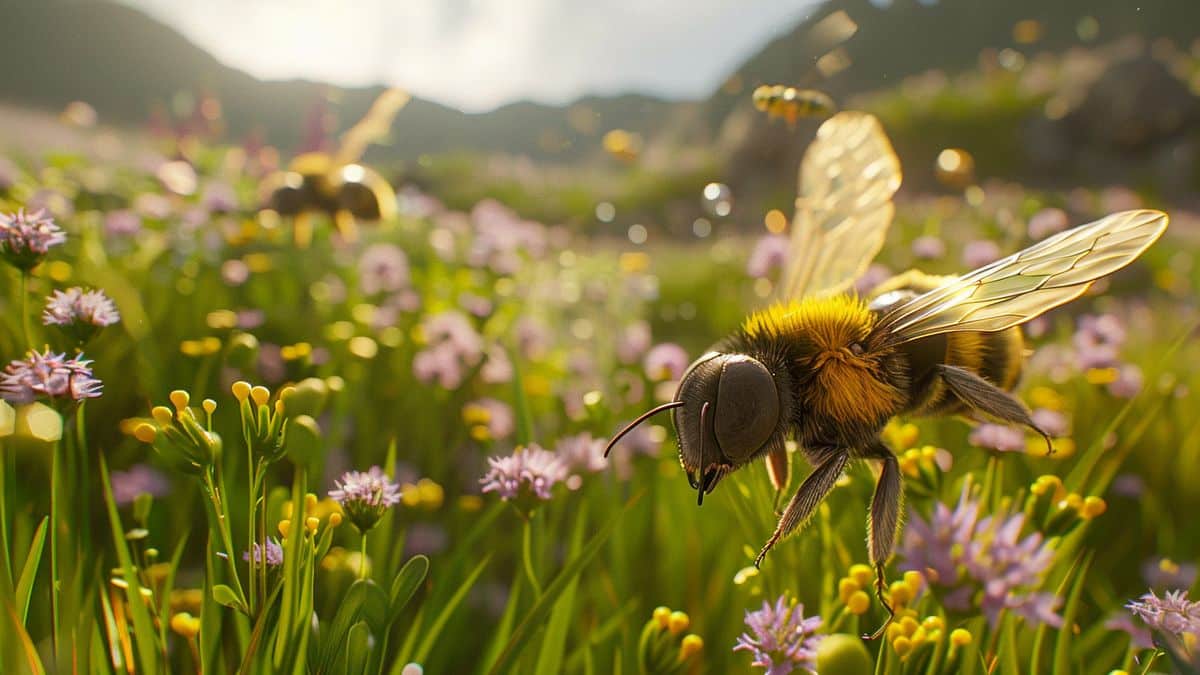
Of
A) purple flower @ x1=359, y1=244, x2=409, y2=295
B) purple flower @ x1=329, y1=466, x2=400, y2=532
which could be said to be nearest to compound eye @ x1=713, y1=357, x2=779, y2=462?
purple flower @ x1=329, y1=466, x2=400, y2=532

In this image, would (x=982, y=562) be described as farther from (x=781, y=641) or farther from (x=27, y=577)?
(x=27, y=577)

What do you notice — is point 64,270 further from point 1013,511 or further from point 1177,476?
point 1177,476

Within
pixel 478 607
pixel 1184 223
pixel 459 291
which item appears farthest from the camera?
pixel 1184 223

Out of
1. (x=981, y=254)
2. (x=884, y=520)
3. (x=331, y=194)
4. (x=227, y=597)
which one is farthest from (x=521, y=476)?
(x=331, y=194)

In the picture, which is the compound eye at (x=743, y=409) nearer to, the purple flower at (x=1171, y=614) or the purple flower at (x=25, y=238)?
the purple flower at (x=1171, y=614)

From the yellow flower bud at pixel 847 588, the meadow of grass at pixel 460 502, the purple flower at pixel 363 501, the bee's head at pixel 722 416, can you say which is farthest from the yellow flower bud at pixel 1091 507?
the purple flower at pixel 363 501

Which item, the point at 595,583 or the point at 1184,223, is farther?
the point at 1184,223

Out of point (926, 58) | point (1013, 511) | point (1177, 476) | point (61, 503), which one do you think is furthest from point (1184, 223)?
point (926, 58)
